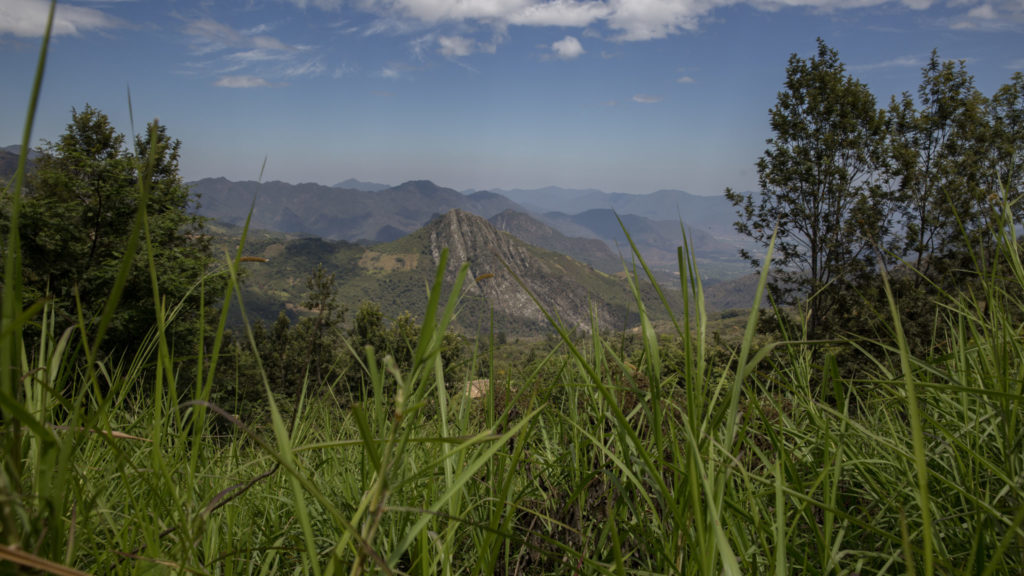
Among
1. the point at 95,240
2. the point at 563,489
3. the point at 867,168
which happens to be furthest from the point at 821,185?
the point at 95,240

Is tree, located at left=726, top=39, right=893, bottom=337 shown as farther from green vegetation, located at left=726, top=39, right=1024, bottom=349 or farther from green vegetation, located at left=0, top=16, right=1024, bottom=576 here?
green vegetation, located at left=0, top=16, right=1024, bottom=576

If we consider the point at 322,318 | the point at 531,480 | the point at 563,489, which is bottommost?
the point at 563,489

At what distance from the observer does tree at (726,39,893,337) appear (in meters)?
14.9

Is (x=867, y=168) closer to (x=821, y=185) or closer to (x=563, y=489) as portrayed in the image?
(x=821, y=185)

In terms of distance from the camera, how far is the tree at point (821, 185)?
48.8ft

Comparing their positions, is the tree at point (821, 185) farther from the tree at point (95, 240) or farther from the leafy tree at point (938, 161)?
the tree at point (95, 240)

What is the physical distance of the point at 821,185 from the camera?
621 inches

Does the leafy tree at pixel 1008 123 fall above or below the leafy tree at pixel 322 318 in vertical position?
above

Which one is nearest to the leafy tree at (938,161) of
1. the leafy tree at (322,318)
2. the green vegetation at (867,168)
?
the green vegetation at (867,168)

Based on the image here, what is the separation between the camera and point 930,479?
1.16 meters

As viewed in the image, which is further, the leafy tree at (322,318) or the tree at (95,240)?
the tree at (95,240)

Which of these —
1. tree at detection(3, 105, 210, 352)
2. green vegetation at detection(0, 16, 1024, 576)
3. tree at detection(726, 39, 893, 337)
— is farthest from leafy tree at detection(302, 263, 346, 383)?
tree at detection(726, 39, 893, 337)

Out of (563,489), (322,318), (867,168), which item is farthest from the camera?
(867,168)

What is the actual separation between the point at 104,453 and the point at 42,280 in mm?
18943
